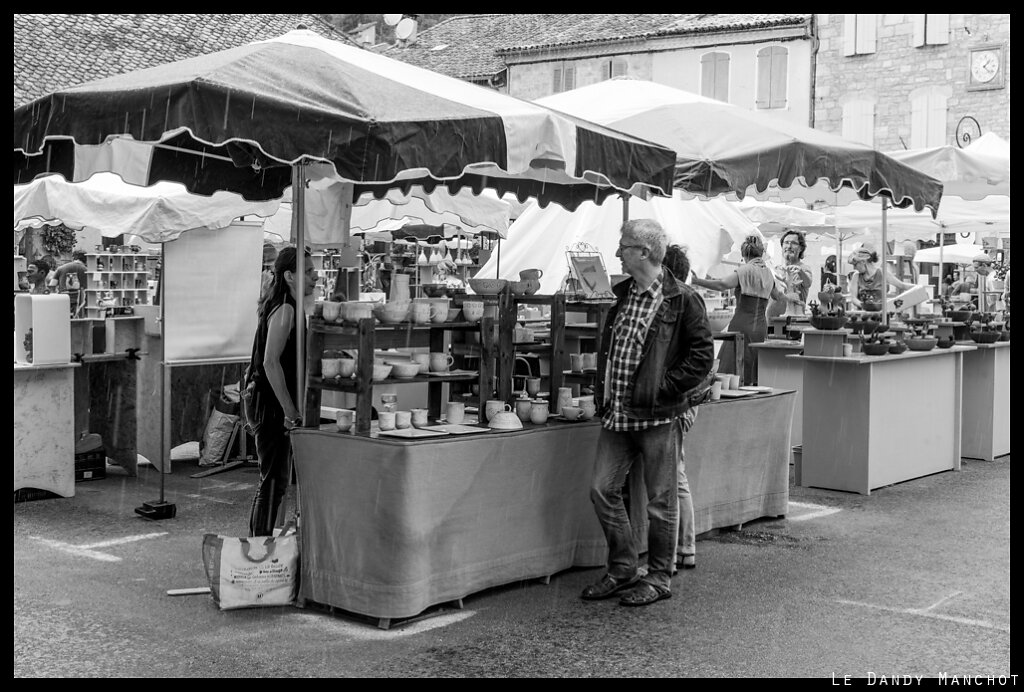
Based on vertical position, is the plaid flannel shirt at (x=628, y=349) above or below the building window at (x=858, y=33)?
below

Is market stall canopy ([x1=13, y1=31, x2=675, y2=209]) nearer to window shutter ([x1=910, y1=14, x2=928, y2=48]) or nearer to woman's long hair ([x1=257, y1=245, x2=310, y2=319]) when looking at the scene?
woman's long hair ([x1=257, y1=245, x2=310, y2=319])

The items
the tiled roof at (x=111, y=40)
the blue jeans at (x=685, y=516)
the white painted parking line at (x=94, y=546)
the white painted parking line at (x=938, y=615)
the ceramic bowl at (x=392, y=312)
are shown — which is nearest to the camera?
the white painted parking line at (x=938, y=615)

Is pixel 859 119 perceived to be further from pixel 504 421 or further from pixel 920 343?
pixel 504 421

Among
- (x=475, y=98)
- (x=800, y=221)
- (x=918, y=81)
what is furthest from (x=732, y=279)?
(x=918, y=81)

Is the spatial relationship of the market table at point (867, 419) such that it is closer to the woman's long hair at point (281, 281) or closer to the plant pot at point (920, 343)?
the plant pot at point (920, 343)

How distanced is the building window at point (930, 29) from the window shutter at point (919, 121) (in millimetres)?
1472

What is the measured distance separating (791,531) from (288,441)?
10.7ft

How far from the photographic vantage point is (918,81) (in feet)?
107

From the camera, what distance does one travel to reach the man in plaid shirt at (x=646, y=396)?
552cm

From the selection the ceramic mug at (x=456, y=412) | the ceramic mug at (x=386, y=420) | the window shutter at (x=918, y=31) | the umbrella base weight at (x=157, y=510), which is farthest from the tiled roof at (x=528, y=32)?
the ceramic mug at (x=386, y=420)

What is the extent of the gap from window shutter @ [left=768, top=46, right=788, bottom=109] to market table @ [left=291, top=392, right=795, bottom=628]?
30.1 metres

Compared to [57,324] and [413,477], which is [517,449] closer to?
[413,477]

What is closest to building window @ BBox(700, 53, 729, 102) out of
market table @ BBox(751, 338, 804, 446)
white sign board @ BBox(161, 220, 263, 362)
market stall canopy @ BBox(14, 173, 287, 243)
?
market stall canopy @ BBox(14, 173, 287, 243)

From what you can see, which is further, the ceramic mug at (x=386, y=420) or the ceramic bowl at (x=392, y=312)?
the ceramic bowl at (x=392, y=312)
